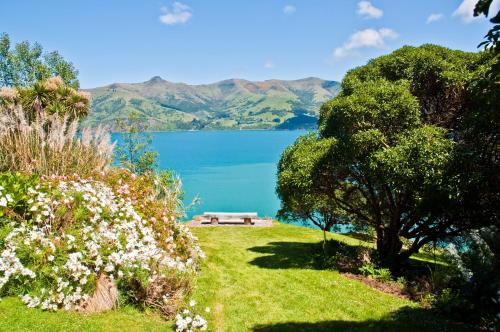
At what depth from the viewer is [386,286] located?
1177cm

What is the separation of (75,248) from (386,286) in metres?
9.42

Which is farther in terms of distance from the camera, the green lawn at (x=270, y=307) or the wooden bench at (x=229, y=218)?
the wooden bench at (x=229, y=218)

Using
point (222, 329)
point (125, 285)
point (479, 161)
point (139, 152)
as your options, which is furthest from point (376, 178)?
point (139, 152)

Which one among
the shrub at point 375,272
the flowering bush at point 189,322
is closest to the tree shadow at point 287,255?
the shrub at point 375,272

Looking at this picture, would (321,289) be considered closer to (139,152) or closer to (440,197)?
(440,197)

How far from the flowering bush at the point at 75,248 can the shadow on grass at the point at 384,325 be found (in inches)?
105

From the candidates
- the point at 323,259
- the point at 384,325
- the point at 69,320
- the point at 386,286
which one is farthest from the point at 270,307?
the point at 323,259

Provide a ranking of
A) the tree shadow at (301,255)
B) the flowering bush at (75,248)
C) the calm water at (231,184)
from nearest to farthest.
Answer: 1. the flowering bush at (75,248)
2. the tree shadow at (301,255)
3. the calm water at (231,184)

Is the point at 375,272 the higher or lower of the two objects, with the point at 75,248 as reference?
lower

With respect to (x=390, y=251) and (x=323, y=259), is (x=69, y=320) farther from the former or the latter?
(x=390, y=251)

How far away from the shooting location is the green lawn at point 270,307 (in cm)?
664

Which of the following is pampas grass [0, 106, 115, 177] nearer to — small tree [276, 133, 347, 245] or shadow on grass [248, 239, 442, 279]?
small tree [276, 133, 347, 245]

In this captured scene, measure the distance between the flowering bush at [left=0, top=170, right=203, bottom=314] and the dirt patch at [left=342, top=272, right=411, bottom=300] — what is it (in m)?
6.43

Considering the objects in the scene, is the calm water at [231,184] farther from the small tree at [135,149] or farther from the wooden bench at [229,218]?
the small tree at [135,149]
